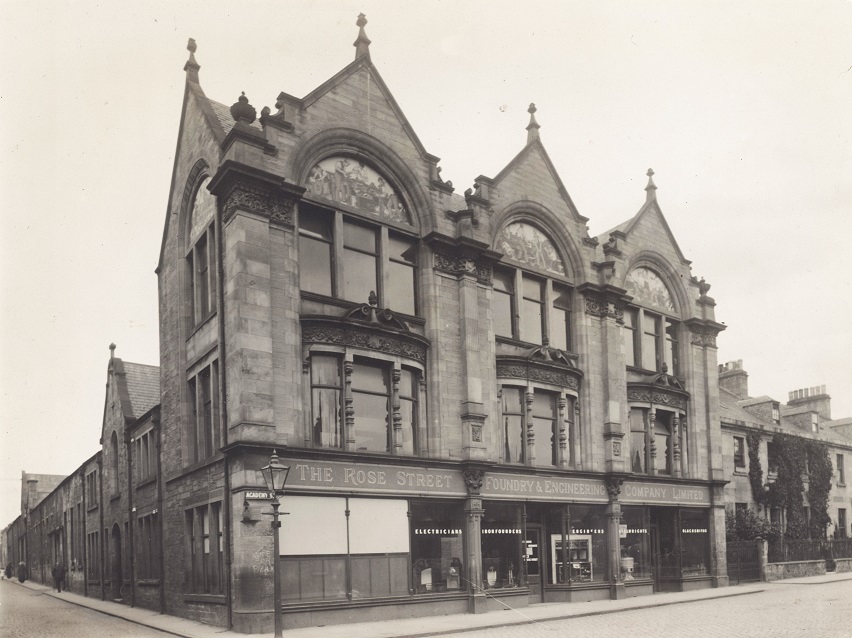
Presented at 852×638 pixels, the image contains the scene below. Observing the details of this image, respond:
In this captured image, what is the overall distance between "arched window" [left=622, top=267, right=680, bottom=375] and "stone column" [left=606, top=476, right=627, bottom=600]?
16.3 feet

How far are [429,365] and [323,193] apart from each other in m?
5.90

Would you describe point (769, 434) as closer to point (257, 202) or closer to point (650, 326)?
point (650, 326)

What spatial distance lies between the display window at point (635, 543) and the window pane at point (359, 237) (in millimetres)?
13499

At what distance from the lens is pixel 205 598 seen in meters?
21.2

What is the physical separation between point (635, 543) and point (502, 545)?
6.87 meters

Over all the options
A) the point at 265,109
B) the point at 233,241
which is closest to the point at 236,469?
the point at 233,241

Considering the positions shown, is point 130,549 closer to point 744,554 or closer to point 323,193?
point 323,193

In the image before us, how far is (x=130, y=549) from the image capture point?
99.2 feet

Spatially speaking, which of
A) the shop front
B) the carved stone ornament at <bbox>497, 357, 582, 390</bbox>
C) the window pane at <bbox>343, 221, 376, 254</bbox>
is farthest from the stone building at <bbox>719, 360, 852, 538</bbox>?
the window pane at <bbox>343, 221, 376, 254</bbox>

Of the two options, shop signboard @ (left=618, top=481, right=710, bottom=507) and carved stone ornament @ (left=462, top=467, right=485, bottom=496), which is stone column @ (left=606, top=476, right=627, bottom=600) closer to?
shop signboard @ (left=618, top=481, right=710, bottom=507)

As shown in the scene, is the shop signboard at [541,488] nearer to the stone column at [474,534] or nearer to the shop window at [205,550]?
the stone column at [474,534]

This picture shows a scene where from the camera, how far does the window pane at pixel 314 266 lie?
21.6 meters

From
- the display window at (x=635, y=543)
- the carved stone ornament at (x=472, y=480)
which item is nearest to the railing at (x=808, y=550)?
the display window at (x=635, y=543)

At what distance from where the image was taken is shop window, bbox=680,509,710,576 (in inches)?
1204
